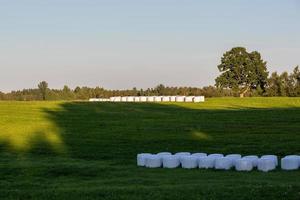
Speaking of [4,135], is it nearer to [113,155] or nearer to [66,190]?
[113,155]

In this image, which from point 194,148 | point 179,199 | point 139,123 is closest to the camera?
point 179,199

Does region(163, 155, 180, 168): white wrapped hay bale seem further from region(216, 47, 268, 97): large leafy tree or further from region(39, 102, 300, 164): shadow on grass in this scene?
region(216, 47, 268, 97): large leafy tree

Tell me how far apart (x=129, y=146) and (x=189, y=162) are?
326 inches

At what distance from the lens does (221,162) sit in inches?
850

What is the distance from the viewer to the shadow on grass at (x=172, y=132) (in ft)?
94.3

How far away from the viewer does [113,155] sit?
90.8 feet

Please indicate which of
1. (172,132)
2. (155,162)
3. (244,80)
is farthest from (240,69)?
(155,162)

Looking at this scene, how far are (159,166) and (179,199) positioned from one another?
25.3ft

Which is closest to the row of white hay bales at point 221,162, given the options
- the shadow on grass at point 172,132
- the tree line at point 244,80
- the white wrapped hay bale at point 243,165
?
the white wrapped hay bale at point 243,165

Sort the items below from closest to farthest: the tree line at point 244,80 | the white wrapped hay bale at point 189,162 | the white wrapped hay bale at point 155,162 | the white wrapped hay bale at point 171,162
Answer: the white wrapped hay bale at point 189,162, the white wrapped hay bale at point 171,162, the white wrapped hay bale at point 155,162, the tree line at point 244,80

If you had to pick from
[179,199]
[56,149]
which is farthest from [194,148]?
[179,199]

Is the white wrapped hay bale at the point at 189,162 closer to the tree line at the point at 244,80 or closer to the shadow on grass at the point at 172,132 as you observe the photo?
the shadow on grass at the point at 172,132

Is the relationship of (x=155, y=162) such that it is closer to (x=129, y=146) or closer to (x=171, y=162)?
(x=171, y=162)

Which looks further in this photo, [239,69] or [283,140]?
[239,69]
